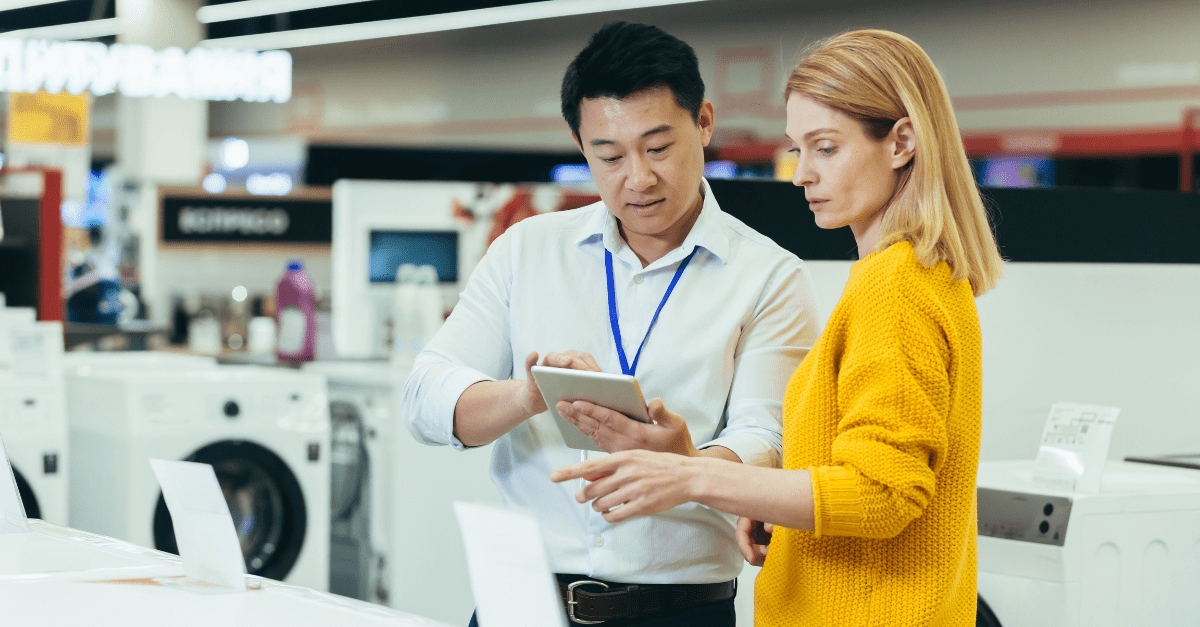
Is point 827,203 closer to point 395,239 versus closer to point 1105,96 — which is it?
point 395,239

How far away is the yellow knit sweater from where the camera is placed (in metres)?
1.12

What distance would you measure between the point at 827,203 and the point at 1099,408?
1.39 meters

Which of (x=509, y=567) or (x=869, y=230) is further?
(x=869, y=230)

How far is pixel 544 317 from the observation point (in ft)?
5.19

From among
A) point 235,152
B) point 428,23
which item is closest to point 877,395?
point 428,23

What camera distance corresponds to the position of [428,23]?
1121 cm

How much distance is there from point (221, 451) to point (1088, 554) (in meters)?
2.70

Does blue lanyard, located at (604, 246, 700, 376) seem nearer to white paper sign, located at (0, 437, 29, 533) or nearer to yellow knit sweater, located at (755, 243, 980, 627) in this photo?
yellow knit sweater, located at (755, 243, 980, 627)

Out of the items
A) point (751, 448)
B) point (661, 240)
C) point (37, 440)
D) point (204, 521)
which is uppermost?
point (661, 240)

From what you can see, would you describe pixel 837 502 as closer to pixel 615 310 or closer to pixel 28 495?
pixel 615 310

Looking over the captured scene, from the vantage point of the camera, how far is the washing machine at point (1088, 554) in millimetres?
2223

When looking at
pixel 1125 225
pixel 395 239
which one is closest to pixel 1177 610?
pixel 1125 225

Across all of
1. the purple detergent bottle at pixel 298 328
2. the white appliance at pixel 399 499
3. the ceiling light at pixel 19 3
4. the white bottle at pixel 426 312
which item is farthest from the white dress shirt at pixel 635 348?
the ceiling light at pixel 19 3

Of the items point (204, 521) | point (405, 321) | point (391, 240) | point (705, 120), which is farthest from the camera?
point (391, 240)
